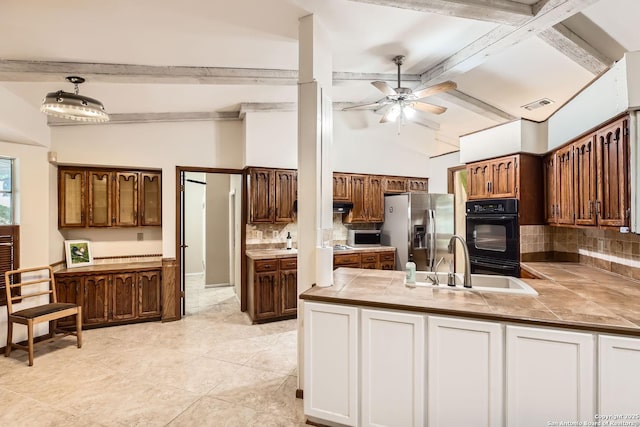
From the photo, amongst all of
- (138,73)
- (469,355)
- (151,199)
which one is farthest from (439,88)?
(151,199)

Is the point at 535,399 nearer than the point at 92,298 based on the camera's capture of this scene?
Yes

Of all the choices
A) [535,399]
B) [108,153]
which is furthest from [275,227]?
[535,399]

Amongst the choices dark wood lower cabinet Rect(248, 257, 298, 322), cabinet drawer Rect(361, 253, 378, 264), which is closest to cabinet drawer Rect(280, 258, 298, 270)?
dark wood lower cabinet Rect(248, 257, 298, 322)

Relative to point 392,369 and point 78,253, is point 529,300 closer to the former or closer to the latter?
point 392,369

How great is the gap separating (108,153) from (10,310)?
2.09 meters

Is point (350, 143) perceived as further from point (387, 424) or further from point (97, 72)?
point (387, 424)

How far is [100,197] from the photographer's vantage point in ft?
14.0

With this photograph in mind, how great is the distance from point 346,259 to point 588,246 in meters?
2.87

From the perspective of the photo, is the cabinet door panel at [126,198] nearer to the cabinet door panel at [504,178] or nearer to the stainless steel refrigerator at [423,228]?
the stainless steel refrigerator at [423,228]

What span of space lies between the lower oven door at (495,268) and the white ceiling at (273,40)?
2178mm

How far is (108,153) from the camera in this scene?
422 cm

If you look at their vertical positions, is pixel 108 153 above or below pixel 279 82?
below

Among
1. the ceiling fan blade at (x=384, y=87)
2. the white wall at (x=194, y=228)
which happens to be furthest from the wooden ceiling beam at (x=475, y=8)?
the white wall at (x=194, y=228)

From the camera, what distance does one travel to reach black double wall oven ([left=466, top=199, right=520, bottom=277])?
3.56 meters
